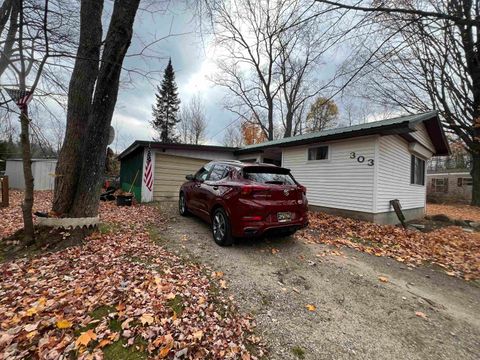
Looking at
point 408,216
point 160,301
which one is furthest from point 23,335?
point 408,216

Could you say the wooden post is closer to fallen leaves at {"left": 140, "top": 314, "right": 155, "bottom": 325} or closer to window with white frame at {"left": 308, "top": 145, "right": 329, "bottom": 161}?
fallen leaves at {"left": 140, "top": 314, "right": 155, "bottom": 325}

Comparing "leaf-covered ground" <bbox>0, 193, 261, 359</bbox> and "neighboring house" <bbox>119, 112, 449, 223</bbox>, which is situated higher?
"neighboring house" <bbox>119, 112, 449, 223</bbox>

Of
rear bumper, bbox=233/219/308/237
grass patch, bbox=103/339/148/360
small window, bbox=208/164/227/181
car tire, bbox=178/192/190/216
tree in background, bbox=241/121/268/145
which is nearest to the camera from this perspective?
grass patch, bbox=103/339/148/360

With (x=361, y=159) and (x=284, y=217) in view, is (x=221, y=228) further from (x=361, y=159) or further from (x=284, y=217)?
(x=361, y=159)

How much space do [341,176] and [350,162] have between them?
0.59 m

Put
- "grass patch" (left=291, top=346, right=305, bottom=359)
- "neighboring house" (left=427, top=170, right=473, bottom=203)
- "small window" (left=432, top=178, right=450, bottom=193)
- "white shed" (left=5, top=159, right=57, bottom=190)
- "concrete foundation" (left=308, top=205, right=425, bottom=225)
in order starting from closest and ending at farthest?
1. "grass patch" (left=291, top=346, right=305, bottom=359)
2. "concrete foundation" (left=308, top=205, right=425, bottom=225)
3. "white shed" (left=5, top=159, right=57, bottom=190)
4. "neighboring house" (left=427, top=170, right=473, bottom=203)
5. "small window" (left=432, top=178, right=450, bottom=193)

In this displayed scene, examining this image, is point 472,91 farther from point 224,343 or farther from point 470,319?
point 224,343

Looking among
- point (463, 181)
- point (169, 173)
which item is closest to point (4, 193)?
point (169, 173)

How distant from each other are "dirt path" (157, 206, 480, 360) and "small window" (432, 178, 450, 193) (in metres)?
29.1

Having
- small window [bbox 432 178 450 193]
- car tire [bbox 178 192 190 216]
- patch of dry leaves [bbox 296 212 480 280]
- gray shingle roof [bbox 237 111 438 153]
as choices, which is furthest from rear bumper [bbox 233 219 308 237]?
small window [bbox 432 178 450 193]

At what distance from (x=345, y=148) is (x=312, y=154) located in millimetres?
1473

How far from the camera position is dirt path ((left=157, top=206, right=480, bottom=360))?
7.54 ft

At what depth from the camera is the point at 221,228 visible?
15.1 ft

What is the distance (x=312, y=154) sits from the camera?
9.72 m
